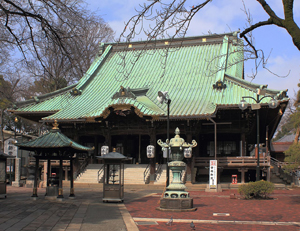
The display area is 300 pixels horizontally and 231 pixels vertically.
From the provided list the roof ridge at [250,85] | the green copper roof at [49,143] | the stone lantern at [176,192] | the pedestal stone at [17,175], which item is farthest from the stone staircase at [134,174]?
the stone lantern at [176,192]

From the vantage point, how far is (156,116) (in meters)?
Answer: 27.3

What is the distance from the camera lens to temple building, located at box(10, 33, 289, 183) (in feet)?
89.9

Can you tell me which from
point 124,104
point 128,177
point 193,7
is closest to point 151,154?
point 128,177

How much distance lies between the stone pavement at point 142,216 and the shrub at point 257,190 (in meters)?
0.77

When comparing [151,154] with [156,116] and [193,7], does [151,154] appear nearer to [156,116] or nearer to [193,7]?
[156,116]

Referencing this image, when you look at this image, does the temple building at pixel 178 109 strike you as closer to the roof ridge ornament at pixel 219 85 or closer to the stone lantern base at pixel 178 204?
the roof ridge ornament at pixel 219 85

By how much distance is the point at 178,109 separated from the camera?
28047 millimetres

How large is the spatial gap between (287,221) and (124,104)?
1735 cm

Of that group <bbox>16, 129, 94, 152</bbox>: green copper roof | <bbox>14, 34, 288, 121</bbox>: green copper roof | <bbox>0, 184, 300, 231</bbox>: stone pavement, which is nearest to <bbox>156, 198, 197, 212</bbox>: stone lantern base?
<bbox>0, 184, 300, 231</bbox>: stone pavement

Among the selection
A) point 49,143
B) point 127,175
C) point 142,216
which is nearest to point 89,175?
point 127,175

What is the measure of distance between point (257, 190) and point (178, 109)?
11.3 meters

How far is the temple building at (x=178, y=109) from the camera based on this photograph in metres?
27.4

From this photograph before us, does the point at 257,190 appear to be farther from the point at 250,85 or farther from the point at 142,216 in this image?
the point at 250,85

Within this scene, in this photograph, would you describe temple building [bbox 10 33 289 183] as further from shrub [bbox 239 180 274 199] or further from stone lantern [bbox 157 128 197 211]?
stone lantern [bbox 157 128 197 211]
